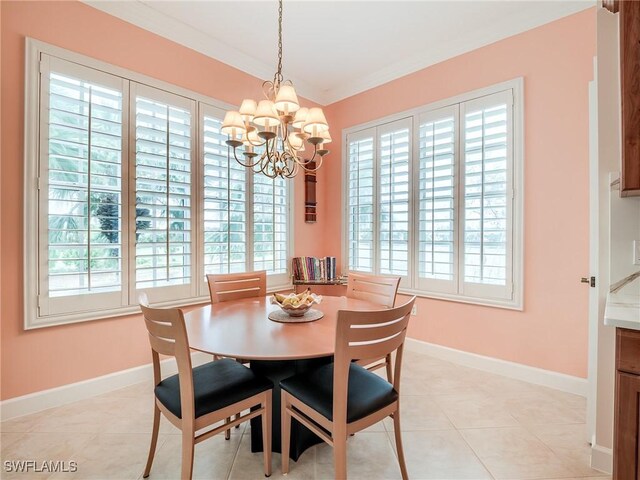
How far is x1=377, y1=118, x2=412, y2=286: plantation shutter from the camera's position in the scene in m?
3.25

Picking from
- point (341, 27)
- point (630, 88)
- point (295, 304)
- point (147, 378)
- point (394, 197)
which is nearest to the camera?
point (630, 88)

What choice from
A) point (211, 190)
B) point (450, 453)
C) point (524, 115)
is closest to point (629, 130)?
point (524, 115)

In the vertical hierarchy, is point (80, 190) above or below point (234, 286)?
above

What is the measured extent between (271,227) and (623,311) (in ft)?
9.40

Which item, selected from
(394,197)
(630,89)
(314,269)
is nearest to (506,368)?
(394,197)

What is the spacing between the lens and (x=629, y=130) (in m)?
1.19

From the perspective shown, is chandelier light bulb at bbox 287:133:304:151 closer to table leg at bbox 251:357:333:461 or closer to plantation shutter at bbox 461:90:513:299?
table leg at bbox 251:357:333:461

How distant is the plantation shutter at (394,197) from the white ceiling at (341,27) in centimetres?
67

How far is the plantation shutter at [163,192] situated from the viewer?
2.48m

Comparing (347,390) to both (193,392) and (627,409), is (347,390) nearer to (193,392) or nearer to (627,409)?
(193,392)

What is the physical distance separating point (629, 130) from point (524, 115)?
1.56 metres

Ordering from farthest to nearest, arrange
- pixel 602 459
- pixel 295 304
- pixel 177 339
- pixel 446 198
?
pixel 446 198 < pixel 295 304 < pixel 602 459 < pixel 177 339

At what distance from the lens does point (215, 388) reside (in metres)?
1.46

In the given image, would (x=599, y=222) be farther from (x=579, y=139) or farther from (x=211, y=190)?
(x=211, y=190)
